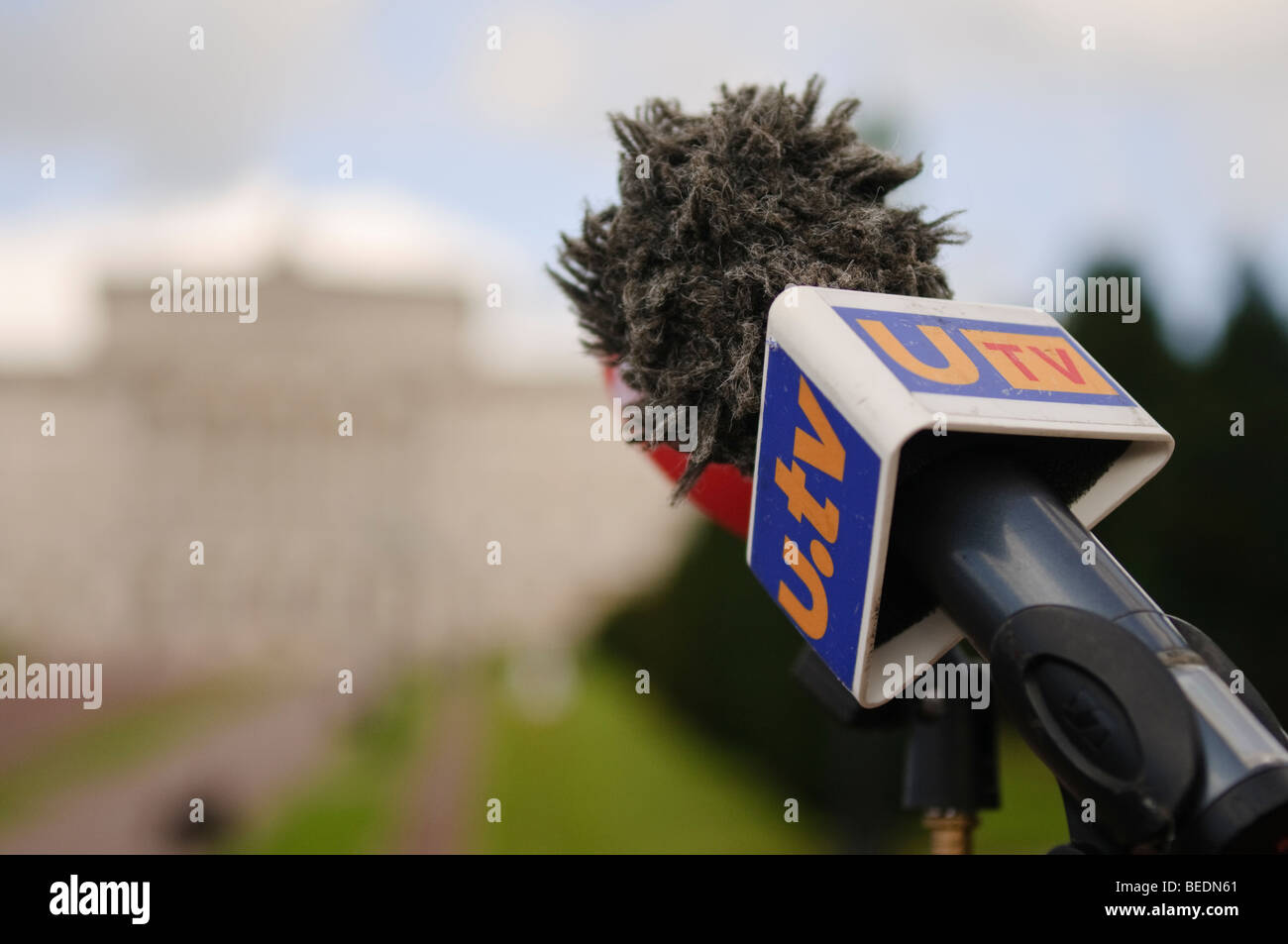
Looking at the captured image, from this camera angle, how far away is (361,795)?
13328mm

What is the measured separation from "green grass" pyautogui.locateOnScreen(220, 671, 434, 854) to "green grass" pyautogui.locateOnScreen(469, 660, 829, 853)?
111 centimetres

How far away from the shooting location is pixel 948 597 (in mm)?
1118

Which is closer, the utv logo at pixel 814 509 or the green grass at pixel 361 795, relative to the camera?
the utv logo at pixel 814 509

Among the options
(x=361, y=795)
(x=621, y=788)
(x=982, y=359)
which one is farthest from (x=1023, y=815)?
(x=982, y=359)

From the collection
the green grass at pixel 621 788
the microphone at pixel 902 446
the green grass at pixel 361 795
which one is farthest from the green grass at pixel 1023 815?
the microphone at pixel 902 446

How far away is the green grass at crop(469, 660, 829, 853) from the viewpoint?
10242mm

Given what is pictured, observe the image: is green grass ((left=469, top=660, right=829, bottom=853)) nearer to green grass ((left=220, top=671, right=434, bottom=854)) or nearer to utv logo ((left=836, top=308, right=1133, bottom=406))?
green grass ((left=220, top=671, right=434, bottom=854))

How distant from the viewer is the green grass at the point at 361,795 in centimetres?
1178

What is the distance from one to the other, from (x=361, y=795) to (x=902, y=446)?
13478 millimetres

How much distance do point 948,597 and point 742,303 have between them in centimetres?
43
